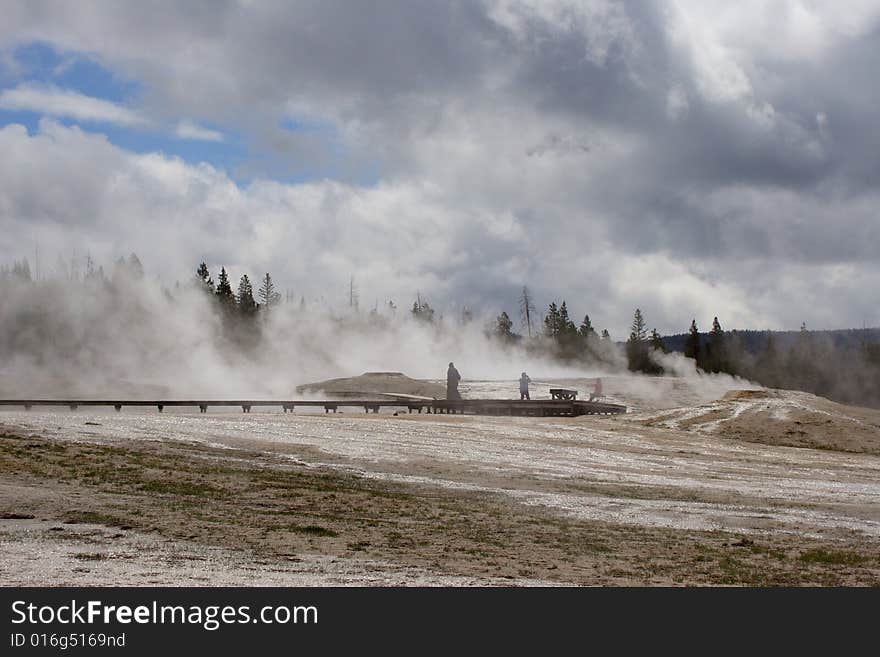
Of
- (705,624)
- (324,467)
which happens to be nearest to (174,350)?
(324,467)

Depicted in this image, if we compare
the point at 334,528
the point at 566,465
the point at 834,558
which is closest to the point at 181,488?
the point at 334,528

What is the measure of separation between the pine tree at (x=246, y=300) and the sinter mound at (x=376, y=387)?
54132 millimetres

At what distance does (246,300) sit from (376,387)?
66716mm

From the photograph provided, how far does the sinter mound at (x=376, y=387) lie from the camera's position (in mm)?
73031

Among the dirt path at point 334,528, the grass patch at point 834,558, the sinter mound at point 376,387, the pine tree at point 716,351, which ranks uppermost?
the pine tree at point 716,351

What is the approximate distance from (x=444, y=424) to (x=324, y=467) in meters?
16.0

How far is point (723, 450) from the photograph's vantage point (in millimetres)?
39156


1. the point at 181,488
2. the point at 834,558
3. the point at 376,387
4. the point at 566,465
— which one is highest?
the point at 376,387

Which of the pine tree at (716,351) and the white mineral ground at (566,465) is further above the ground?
the pine tree at (716,351)

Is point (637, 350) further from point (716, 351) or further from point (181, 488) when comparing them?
point (181, 488)

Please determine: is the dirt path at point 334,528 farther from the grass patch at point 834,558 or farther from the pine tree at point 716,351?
the pine tree at point 716,351

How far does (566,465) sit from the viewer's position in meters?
30.3

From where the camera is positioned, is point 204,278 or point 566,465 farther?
point 204,278

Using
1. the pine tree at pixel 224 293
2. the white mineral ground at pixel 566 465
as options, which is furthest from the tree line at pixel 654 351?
the white mineral ground at pixel 566 465
